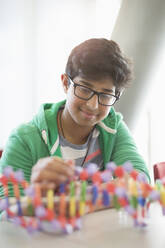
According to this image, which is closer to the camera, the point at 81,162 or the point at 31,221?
the point at 31,221

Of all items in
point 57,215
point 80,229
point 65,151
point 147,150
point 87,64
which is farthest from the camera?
point 147,150

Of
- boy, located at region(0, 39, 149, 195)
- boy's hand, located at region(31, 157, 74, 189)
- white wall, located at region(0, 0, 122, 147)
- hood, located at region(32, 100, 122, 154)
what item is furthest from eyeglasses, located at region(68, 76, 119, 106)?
white wall, located at region(0, 0, 122, 147)

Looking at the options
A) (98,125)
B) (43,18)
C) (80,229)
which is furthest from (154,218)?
(43,18)

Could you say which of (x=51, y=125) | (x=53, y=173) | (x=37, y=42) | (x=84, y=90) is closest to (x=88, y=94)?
(x=84, y=90)

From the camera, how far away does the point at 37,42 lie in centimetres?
161

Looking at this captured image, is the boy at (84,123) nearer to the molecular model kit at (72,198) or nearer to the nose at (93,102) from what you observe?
the nose at (93,102)

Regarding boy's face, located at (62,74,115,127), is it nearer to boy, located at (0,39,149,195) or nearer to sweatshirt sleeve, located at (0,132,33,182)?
boy, located at (0,39,149,195)

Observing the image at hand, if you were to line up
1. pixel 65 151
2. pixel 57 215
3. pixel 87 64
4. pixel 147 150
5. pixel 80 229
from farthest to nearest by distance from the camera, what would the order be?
pixel 147 150 → pixel 65 151 → pixel 87 64 → pixel 80 229 → pixel 57 215

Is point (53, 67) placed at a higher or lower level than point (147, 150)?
higher

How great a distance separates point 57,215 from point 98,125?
0.61 metres

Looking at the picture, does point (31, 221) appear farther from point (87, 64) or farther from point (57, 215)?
point (87, 64)

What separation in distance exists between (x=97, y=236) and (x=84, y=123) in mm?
423

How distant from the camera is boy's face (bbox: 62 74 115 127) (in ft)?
3.10

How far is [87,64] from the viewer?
94 cm
